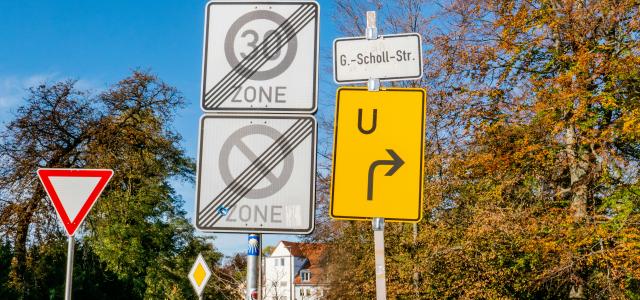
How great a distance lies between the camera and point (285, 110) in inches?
112

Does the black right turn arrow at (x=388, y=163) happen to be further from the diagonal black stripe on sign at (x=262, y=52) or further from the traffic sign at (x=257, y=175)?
the diagonal black stripe on sign at (x=262, y=52)

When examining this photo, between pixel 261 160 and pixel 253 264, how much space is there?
44cm

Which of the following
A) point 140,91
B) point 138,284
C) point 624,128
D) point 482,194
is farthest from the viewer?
point 138,284

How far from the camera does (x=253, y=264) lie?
281 centimetres

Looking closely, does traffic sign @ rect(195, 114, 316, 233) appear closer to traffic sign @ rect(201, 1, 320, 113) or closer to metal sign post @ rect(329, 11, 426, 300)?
traffic sign @ rect(201, 1, 320, 113)

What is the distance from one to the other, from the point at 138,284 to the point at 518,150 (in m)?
20.8

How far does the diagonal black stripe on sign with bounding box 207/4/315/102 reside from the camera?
293 cm

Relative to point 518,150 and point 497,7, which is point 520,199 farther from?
point 497,7

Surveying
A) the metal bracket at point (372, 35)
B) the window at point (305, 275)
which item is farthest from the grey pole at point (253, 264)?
the window at point (305, 275)

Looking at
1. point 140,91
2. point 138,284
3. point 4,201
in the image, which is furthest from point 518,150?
point 138,284

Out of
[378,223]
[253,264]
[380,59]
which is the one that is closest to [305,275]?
[380,59]

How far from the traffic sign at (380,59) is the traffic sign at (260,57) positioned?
711mm

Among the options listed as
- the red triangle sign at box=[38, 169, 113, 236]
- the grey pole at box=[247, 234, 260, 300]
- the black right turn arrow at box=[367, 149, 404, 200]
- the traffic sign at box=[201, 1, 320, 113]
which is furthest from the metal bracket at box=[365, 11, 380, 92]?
the red triangle sign at box=[38, 169, 113, 236]

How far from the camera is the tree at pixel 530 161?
1455 cm
